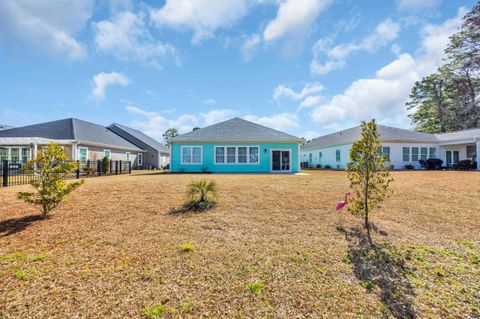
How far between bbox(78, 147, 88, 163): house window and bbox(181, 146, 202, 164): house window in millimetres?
8382

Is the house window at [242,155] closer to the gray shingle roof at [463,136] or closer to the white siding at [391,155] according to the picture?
the white siding at [391,155]

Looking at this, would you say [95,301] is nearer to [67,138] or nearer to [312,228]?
[312,228]

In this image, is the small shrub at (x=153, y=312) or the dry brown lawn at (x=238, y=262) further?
the dry brown lawn at (x=238, y=262)

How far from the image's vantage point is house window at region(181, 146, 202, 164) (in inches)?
742

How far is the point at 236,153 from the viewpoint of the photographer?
61.5ft

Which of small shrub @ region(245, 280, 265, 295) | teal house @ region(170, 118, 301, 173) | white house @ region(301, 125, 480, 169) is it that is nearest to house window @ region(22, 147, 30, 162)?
teal house @ region(170, 118, 301, 173)

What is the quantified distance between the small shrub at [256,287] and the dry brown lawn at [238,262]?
13 mm

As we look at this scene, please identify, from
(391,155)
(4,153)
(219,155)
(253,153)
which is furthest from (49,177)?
(391,155)

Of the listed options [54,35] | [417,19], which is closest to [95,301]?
[54,35]

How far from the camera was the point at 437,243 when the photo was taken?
14.8ft

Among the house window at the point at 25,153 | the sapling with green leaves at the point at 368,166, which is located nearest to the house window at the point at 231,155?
the sapling with green leaves at the point at 368,166

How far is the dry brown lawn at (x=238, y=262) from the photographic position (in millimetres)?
2703

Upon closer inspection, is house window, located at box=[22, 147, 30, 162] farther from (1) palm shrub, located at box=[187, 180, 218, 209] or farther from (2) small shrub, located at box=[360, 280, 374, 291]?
(2) small shrub, located at box=[360, 280, 374, 291]

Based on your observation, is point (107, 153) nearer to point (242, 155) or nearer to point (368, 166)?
point (242, 155)
